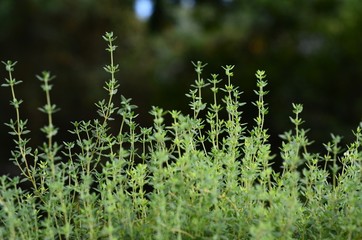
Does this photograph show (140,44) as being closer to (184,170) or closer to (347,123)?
(347,123)

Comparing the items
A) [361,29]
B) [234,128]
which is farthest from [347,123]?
[234,128]

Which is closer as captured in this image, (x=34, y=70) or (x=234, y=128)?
(x=234, y=128)

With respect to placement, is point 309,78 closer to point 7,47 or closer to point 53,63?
point 53,63

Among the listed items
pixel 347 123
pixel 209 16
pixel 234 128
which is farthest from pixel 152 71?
pixel 234 128

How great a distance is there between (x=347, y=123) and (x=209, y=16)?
297 cm

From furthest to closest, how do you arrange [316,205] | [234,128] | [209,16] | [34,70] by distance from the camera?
1. [209,16]
2. [34,70]
3. [234,128]
4. [316,205]

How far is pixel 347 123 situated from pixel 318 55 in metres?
Answer: 1.00

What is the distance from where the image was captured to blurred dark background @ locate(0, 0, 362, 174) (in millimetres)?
7797

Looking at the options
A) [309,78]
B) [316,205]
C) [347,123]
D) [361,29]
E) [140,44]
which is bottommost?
[316,205]

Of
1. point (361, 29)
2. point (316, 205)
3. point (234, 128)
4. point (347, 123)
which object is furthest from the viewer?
point (361, 29)

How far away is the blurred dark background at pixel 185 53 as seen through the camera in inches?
307

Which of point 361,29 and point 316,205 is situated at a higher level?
point 361,29

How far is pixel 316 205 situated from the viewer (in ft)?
5.65

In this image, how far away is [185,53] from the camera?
8.78 m
